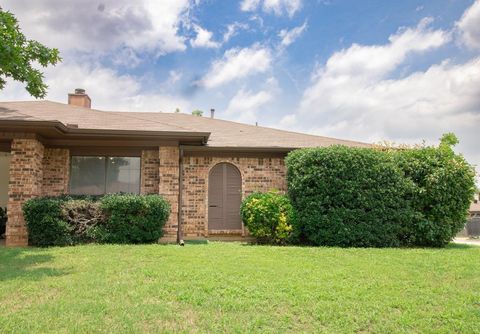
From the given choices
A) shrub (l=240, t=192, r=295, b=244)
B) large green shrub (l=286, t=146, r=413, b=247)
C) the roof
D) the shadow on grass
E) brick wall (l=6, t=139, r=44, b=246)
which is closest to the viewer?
the shadow on grass

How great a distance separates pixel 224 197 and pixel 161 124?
291cm

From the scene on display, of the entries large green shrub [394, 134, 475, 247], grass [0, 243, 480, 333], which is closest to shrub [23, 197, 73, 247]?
grass [0, 243, 480, 333]

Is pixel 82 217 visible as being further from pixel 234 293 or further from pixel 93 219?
pixel 234 293

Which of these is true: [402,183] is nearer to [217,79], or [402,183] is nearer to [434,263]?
[434,263]

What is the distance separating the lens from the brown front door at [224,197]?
1181 cm

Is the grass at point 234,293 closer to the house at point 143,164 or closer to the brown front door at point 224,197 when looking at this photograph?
the house at point 143,164

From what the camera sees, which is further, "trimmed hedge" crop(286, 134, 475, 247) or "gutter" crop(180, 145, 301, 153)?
"gutter" crop(180, 145, 301, 153)

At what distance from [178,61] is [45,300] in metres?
10.7

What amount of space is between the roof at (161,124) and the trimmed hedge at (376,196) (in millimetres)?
2014

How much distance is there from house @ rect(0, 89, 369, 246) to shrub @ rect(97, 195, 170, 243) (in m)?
0.93

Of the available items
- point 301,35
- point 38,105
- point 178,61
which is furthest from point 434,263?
point 38,105

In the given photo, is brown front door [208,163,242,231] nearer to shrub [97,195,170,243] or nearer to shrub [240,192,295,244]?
shrub [240,192,295,244]

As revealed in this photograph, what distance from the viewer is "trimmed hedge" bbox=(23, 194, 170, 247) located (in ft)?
30.4

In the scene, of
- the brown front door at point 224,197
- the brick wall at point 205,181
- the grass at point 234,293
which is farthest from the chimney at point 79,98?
the grass at point 234,293
